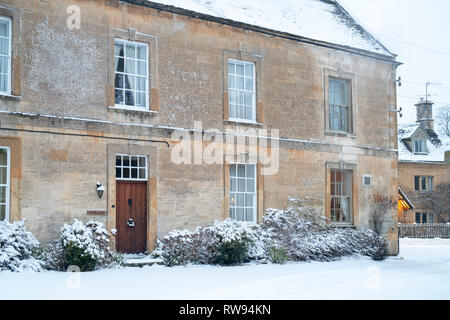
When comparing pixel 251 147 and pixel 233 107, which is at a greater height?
pixel 233 107

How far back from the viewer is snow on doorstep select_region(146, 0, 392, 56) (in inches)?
682

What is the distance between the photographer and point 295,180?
1800 centimetres

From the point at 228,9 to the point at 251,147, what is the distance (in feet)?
14.1

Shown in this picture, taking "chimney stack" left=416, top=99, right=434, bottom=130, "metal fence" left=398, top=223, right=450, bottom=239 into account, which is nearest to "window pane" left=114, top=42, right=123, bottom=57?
Result: "metal fence" left=398, top=223, right=450, bottom=239

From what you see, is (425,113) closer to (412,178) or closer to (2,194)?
(412,178)

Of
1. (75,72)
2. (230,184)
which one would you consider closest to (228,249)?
(230,184)

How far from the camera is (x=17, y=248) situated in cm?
1240

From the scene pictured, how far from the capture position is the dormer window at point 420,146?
142 ft

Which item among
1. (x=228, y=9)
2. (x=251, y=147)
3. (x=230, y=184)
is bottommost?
(x=230, y=184)

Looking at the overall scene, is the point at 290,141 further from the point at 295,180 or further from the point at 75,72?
the point at 75,72

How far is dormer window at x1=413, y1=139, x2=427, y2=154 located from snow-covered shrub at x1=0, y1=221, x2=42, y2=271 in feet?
116

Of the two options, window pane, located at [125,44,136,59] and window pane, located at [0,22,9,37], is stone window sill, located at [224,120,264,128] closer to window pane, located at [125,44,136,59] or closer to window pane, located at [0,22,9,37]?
window pane, located at [125,44,136,59]

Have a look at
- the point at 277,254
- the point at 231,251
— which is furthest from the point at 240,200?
the point at 231,251

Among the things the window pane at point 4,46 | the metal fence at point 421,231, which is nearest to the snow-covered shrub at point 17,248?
the window pane at point 4,46
